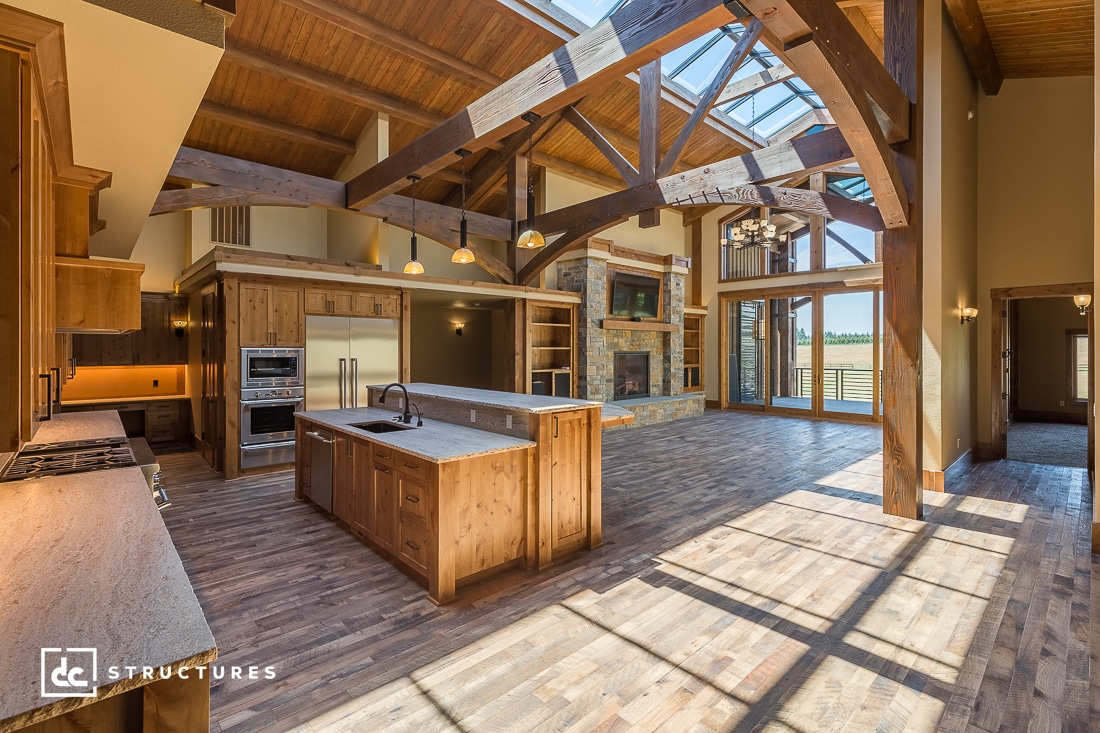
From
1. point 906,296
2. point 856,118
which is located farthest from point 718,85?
point 906,296

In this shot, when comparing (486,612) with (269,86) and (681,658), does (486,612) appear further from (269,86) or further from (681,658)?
(269,86)

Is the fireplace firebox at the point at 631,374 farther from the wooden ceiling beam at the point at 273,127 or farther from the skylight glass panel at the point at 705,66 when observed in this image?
the wooden ceiling beam at the point at 273,127

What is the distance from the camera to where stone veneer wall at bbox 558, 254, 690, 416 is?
8992mm

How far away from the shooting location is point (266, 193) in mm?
5625

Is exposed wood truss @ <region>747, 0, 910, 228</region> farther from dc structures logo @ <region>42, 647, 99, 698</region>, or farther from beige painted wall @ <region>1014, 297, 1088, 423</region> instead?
beige painted wall @ <region>1014, 297, 1088, 423</region>

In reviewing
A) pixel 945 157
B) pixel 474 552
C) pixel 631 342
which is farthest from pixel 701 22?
pixel 631 342

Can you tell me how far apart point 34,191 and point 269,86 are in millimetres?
5870

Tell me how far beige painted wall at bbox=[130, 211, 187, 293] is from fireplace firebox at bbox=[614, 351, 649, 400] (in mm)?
7112

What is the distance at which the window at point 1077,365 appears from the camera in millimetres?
9469

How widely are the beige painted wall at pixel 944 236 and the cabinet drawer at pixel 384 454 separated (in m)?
5.15

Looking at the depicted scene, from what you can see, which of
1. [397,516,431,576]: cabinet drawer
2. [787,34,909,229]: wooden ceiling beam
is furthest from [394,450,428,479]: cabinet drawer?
[787,34,909,229]: wooden ceiling beam

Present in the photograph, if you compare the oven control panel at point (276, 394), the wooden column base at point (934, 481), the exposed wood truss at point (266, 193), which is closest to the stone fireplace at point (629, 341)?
the exposed wood truss at point (266, 193)

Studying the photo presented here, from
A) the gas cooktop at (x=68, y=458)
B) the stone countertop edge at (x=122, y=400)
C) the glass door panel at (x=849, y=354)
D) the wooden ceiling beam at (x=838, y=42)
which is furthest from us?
the glass door panel at (x=849, y=354)

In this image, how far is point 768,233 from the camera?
322 inches
